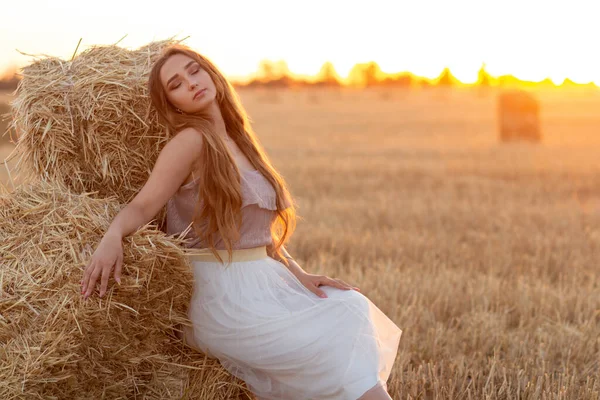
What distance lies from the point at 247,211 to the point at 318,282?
46 cm

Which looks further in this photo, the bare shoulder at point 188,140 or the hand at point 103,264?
the bare shoulder at point 188,140

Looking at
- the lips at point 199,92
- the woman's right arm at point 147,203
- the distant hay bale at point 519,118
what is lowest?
the distant hay bale at point 519,118

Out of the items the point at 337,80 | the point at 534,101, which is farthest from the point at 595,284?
the point at 337,80

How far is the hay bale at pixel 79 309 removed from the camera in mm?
2398

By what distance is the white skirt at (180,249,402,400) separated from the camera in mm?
2645

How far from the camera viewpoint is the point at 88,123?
301 centimetres

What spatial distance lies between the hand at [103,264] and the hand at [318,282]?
35.6 inches

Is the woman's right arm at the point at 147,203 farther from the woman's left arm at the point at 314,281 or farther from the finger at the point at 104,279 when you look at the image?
the woman's left arm at the point at 314,281

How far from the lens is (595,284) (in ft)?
17.0

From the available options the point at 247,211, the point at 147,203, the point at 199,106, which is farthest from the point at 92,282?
the point at 199,106

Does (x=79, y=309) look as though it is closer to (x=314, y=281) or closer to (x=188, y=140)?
(x=188, y=140)

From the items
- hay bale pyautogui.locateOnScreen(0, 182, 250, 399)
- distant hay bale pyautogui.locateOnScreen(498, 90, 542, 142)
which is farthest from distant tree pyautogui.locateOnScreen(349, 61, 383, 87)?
hay bale pyautogui.locateOnScreen(0, 182, 250, 399)

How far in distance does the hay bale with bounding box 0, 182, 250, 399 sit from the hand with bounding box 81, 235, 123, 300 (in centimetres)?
4

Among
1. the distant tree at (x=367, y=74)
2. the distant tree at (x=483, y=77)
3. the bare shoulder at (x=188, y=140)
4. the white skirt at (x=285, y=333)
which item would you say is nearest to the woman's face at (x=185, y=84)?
the bare shoulder at (x=188, y=140)
